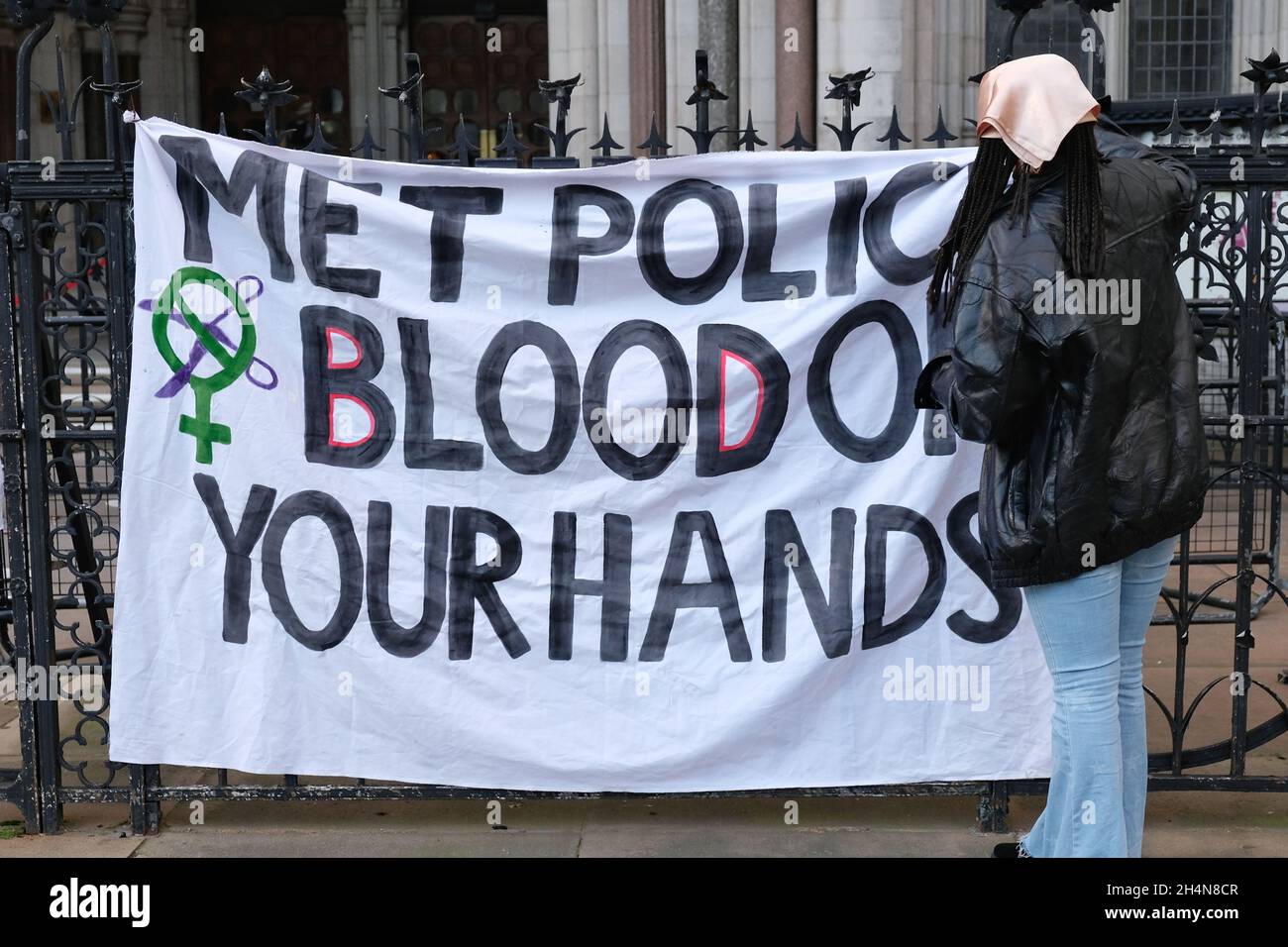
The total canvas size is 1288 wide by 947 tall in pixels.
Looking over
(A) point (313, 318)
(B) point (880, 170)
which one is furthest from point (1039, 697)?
(A) point (313, 318)

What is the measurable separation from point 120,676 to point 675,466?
1.90 metres

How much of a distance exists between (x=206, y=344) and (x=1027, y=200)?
8.42 feet

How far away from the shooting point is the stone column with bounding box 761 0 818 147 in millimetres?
11133

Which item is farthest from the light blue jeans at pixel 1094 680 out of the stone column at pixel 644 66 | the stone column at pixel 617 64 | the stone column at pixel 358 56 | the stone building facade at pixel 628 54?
the stone column at pixel 358 56

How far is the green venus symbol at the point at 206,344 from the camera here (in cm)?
467

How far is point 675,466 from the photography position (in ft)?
15.2

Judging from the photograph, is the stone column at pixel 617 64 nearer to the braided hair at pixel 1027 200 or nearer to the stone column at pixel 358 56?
the stone column at pixel 358 56

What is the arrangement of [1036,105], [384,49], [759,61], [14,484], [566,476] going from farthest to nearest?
1. [384,49]
2. [759,61]
3. [14,484]
4. [566,476]
5. [1036,105]

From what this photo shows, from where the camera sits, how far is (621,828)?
491 cm

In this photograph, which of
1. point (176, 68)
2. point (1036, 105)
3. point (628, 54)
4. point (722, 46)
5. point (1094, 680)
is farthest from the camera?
point (176, 68)

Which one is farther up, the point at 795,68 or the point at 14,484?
the point at 795,68

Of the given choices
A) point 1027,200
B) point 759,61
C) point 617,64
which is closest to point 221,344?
point 1027,200

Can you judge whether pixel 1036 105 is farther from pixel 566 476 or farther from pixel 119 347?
pixel 119 347

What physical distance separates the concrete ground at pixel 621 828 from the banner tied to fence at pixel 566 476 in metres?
0.24
